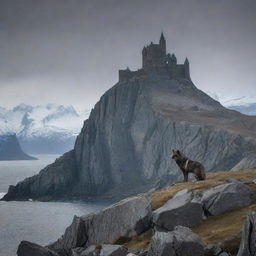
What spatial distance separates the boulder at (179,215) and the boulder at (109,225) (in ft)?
6.86

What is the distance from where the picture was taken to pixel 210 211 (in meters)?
41.3

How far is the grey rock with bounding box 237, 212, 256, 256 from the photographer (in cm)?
2813

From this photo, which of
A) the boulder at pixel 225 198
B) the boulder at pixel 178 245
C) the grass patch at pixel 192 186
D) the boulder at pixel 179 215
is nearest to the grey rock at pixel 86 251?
the boulder at pixel 179 215

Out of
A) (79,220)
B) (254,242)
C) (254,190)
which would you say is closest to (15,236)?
(79,220)

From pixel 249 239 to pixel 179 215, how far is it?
12.3 m

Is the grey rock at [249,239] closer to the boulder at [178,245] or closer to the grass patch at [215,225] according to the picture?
the boulder at [178,245]

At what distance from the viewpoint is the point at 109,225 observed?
4531cm

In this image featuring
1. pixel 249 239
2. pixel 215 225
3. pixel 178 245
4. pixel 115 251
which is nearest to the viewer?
pixel 249 239

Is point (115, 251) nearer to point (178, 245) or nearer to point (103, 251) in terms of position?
point (103, 251)

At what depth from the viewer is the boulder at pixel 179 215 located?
4050 centimetres

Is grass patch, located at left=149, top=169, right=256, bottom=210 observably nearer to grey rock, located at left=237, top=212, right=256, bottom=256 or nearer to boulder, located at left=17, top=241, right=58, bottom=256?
boulder, located at left=17, top=241, right=58, bottom=256

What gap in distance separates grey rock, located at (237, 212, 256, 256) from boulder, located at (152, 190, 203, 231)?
11.8m

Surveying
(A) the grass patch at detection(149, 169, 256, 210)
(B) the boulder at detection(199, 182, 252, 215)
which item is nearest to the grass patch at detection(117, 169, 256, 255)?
(A) the grass patch at detection(149, 169, 256, 210)

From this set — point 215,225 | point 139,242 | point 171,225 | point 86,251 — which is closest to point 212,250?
point 215,225
